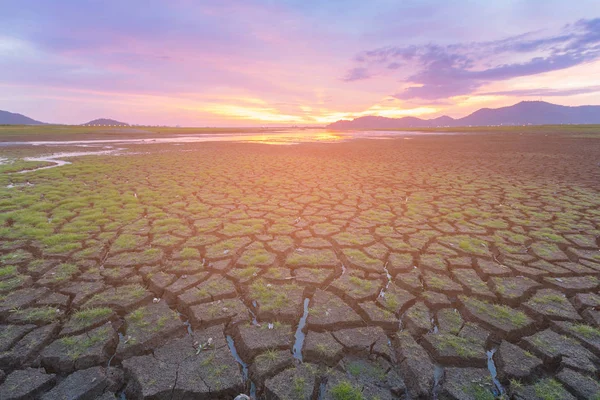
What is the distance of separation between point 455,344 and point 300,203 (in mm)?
4309

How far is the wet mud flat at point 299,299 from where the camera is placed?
1.98 metres

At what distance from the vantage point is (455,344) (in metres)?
2.29

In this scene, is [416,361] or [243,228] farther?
[243,228]

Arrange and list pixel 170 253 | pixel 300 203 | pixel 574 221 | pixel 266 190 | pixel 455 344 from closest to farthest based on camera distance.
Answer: pixel 455 344, pixel 170 253, pixel 574 221, pixel 300 203, pixel 266 190

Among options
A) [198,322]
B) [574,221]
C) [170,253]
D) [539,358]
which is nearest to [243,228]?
[170,253]

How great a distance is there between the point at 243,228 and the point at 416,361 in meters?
3.30

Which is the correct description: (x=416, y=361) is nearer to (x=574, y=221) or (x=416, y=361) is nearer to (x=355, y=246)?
(x=355, y=246)

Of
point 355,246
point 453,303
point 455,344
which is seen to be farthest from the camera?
point 355,246

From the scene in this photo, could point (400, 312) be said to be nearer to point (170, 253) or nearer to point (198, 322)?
point (198, 322)

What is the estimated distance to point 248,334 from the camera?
2385 millimetres

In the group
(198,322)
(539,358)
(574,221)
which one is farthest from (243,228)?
(574,221)

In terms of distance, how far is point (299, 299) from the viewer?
9.47 feet

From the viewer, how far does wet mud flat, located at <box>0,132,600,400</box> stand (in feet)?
6.50

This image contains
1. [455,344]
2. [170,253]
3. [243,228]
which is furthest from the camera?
[243,228]
